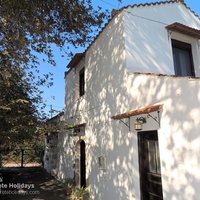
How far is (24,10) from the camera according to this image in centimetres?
809

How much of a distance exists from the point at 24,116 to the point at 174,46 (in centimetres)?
708

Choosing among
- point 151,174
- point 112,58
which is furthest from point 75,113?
point 151,174

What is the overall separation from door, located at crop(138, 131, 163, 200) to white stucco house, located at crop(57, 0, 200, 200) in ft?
0.09

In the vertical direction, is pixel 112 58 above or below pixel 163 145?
above

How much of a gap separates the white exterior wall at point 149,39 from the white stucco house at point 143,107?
0.04 m

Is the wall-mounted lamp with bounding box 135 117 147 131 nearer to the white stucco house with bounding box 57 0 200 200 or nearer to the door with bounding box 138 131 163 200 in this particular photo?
the white stucco house with bounding box 57 0 200 200

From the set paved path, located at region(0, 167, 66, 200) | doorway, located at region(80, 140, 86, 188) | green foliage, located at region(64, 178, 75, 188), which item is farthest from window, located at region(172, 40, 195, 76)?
paved path, located at region(0, 167, 66, 200)

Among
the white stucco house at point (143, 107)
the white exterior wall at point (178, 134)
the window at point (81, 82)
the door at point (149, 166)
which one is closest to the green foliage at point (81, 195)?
the white stucco house at point (143, 107)

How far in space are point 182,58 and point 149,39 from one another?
2002 millimetres

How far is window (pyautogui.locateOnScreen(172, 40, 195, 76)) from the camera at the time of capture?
32.0 feet

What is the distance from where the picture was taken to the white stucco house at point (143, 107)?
5781 millimetres

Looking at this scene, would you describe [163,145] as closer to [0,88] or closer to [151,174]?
[151,174]

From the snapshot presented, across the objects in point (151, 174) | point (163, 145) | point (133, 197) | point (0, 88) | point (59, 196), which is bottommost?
point (59, 196)

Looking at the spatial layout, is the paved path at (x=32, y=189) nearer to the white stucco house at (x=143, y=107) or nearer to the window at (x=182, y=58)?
the white stucco house at (x=143, y=107)
